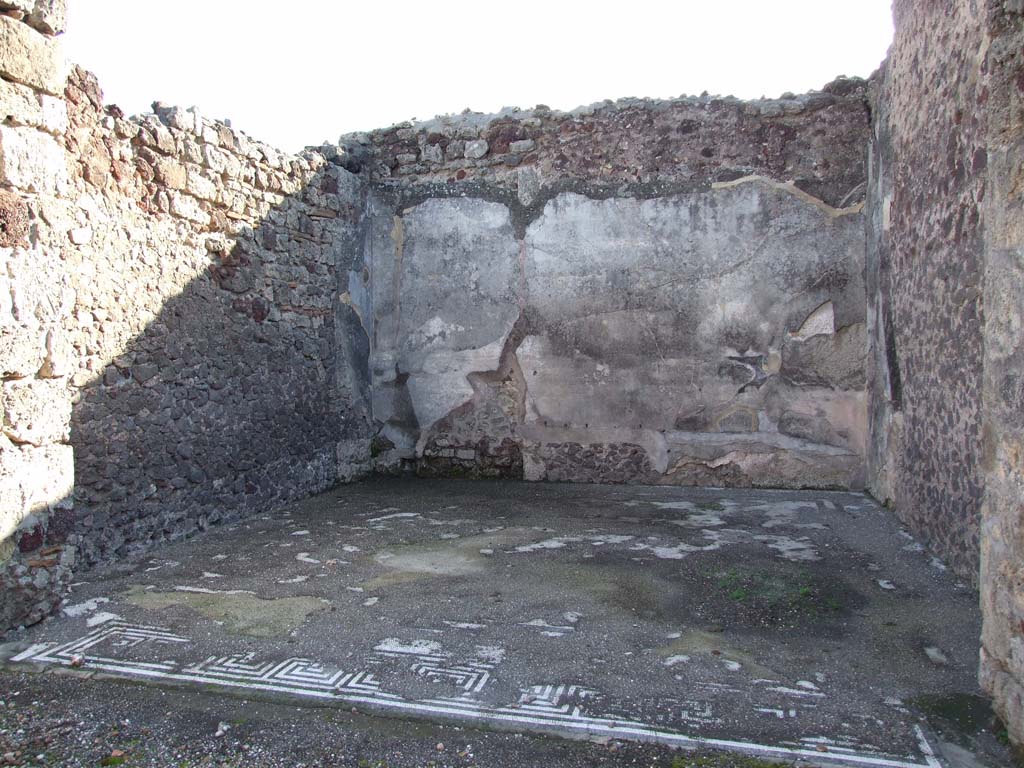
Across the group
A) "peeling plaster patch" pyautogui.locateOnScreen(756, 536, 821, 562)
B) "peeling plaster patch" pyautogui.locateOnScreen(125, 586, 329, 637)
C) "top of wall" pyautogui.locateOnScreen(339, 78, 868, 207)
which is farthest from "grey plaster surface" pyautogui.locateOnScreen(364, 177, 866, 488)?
"peeling plaster patch" pyautogui.locateOnScreen(125, 586, 329, 637)

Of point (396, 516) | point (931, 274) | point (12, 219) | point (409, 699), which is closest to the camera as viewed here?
point (409, 699)

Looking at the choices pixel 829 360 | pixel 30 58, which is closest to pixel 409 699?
pixel 30 58

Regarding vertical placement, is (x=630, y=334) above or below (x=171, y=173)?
below

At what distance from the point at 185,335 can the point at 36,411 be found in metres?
1.34

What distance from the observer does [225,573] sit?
317cm

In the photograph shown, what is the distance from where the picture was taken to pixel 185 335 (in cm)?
378

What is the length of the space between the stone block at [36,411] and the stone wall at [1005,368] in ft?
8.93

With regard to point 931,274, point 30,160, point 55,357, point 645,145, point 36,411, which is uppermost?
point 645,145

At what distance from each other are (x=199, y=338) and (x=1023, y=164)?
3.43 m

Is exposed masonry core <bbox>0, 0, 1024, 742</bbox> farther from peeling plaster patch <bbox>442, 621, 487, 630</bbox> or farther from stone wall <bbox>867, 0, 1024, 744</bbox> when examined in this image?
peeling plaster patch <bbox>442, 621, 487, 630</bbox>

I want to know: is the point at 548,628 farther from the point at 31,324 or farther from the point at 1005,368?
the point at 31,324

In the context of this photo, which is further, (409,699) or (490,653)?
(490,653)

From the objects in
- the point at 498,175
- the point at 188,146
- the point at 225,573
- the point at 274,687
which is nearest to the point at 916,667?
the point at 274,687

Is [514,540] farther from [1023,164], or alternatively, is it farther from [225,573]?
[1023,164]
